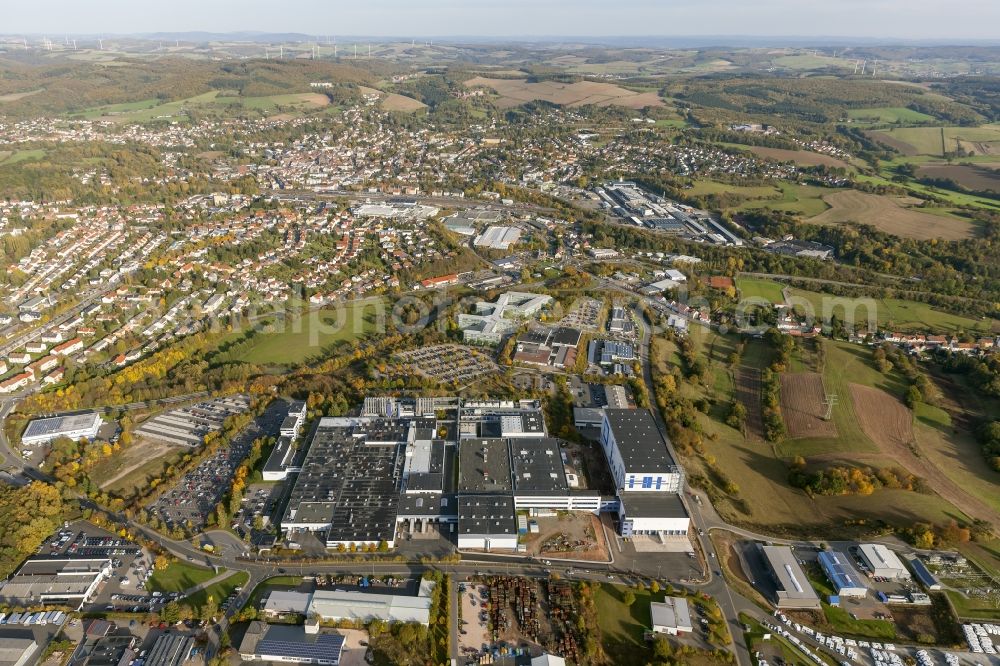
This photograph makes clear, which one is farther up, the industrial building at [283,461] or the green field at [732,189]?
the green field at [732,189]

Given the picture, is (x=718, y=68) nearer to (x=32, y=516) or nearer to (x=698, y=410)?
(x=698, y=410)

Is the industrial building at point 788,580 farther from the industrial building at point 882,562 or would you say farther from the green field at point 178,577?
the green field at point 178,577

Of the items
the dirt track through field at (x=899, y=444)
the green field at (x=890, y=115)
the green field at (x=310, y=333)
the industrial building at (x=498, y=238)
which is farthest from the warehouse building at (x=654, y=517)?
the green field at (x=890, y=115)

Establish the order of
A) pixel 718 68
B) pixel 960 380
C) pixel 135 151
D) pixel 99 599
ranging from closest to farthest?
pixel 99 599
pixel 960 380
pixel 135 151
pixel 718 68

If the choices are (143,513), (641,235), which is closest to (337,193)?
(641,235)

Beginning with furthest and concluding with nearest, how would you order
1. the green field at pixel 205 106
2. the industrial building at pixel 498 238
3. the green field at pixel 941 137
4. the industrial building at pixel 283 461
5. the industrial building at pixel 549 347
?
the green field at pixel 205 106, the green field at pixel 941 137, the industrial building at pixel 498 238, the industrial building at pixel 549 347, the industrial building at pixel 283 461

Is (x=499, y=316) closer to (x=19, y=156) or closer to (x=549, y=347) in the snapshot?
(x=549, y=347)

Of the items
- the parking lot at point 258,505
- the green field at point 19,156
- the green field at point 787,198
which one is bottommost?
the parking lot at point 258,505
